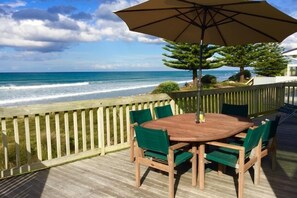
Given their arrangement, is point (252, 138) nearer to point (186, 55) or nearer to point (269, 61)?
point (186, 55)

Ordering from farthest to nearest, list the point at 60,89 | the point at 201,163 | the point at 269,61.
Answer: the point at 60,89
the point at 269,61
the point at 201,163

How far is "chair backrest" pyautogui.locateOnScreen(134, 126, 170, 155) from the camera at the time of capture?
267cm

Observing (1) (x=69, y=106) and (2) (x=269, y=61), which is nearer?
(1) (x=69, y=106)

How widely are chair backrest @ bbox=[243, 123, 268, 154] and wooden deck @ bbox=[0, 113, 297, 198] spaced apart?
1.67 feet

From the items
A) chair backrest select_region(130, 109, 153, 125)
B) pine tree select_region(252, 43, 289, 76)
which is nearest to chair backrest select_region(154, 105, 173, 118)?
chair backrest select_region(130, 109, 153, 125)

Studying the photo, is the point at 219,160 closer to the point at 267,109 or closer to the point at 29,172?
the point at 29,172

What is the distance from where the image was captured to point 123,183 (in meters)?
3.20

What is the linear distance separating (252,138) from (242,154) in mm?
211

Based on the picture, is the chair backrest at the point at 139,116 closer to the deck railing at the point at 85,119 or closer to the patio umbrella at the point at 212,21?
the deck railing at the point at 85,119

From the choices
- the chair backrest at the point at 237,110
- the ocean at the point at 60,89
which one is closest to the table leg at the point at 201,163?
the chair backrest at the point at 237,110

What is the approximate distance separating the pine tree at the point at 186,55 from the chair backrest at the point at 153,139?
21146mm

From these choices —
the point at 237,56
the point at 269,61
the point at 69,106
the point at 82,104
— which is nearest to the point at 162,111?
the point at 82,104

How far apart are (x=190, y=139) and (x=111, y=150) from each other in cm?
198

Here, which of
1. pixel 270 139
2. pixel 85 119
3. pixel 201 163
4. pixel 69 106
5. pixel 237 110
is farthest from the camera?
pixel 85 119
